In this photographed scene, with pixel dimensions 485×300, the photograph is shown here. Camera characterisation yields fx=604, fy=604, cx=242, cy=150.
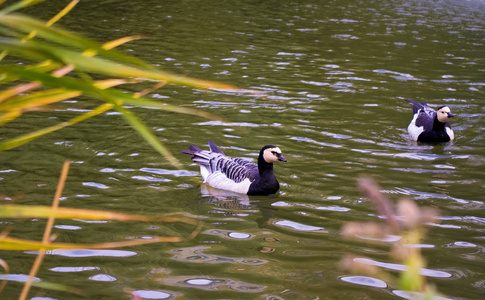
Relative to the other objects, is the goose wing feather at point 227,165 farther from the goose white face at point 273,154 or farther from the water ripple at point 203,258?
the water ripple at point 203,258

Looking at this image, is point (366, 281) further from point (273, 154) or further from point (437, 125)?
point (437, 125)

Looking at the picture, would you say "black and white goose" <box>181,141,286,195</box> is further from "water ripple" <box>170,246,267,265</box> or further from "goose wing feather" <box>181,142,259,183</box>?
"water ripple" <box>170,246,267,265</box>

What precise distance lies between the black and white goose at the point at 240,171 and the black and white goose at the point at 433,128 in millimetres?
3319

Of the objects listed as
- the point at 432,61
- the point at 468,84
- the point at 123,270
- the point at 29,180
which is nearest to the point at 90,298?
the point at 123,270

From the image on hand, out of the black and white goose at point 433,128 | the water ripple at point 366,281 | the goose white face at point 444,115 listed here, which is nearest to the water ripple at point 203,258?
the water ripple at point 366,281

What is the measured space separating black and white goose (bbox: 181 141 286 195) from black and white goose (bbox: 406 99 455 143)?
332 cm

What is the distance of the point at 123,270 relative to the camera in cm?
566

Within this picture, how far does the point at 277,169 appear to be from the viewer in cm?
938

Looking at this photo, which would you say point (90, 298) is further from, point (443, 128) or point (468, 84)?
point (468, 84)

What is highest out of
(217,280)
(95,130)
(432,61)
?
(432,61)

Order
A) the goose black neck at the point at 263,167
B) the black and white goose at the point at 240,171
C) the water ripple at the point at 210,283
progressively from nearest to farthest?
1. the water ripple at the point at 210,283
2. the black and white goose at the point at 240,171
3. the goose black neck at the point at 263,167

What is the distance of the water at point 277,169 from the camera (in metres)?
5.64

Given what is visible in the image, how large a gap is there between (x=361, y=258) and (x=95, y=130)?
588 centimetres

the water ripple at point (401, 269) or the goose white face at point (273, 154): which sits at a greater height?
the goose white face at point (273, 154)
